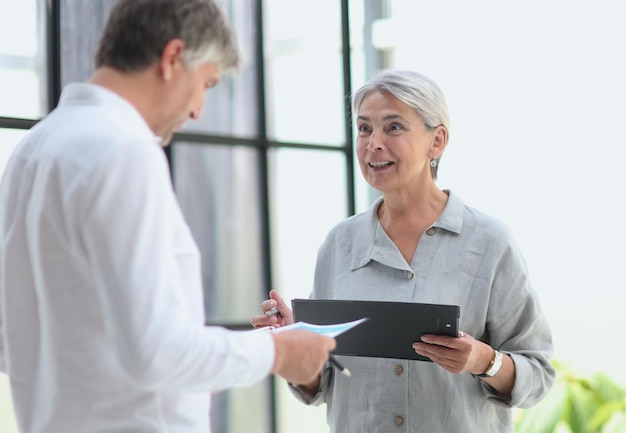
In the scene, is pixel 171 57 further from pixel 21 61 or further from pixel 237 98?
pixel 237 98

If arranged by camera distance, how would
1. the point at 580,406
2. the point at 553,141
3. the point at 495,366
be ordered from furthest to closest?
the point at 553,141, the point at 580,406, the point at 495,366

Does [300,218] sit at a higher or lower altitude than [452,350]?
higher

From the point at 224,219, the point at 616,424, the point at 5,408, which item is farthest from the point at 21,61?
→ the point at 616,424

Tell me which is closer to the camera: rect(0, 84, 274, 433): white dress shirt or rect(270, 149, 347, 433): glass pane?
rect(0, 84, 274, 433): white dress shirt

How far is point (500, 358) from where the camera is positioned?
2.09 meters

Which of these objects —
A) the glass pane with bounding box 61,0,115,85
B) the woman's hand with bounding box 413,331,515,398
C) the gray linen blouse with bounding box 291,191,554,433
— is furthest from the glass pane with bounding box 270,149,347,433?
the woman's hand with bounding box 413,331,515,398

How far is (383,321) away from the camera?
6.44 ft

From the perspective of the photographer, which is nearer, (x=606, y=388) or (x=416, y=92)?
(x=416, y=92)

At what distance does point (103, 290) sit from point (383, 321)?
85 cm

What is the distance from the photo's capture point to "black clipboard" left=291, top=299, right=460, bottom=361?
6.29 ft

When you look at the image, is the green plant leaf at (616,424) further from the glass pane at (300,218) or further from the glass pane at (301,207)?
the glass pane at (301,207)

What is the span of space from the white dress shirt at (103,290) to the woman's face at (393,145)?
97cm

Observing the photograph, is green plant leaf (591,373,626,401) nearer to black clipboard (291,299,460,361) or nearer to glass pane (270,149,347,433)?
glass pane (270,149,347,433)

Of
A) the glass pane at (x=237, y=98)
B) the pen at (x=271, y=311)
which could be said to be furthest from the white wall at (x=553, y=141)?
the pen at (x=271, y=311)
